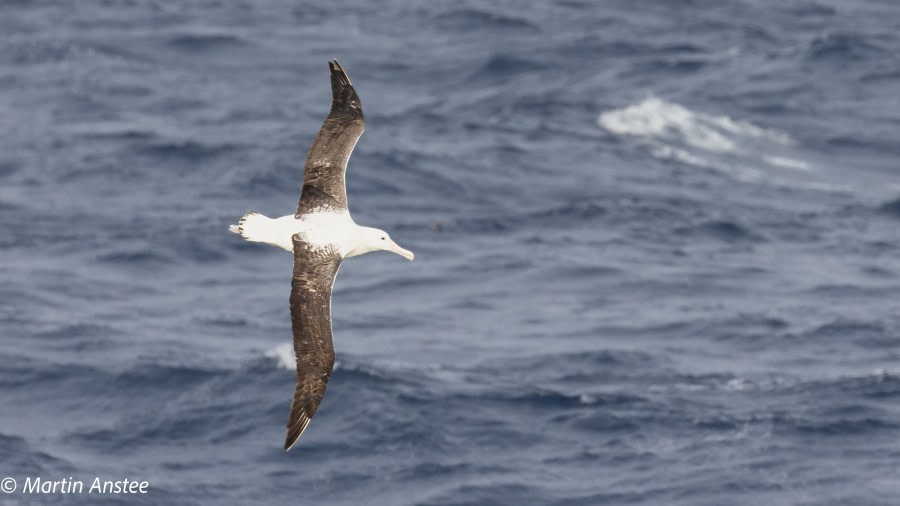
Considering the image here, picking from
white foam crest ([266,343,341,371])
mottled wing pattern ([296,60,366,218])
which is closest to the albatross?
mottled wing pattern ([296,60,366,218])

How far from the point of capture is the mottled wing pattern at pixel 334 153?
16.0 m

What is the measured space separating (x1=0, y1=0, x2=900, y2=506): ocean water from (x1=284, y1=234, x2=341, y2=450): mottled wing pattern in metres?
7.75

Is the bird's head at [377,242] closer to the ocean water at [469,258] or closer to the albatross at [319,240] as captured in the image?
the albatross at [319,240]

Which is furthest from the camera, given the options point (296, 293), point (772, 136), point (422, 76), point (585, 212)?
point (422, 76)

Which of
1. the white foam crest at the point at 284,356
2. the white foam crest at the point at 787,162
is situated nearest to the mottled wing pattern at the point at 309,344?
the white foam crest at the point at 284,356

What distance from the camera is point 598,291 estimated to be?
28188mm

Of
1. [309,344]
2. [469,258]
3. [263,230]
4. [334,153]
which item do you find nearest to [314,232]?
[263,230]

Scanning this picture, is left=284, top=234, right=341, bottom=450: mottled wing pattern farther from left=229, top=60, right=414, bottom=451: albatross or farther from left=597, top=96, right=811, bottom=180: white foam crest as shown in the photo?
left=597, top=96, right=811, bottom=180: white foam crest

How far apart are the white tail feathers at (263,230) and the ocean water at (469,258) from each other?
277 inches

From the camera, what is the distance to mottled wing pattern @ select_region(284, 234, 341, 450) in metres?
13.9

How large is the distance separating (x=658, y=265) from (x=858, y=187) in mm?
6479

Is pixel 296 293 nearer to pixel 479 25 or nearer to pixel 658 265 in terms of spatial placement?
pixel 658 265

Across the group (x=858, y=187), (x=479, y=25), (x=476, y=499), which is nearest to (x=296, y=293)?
(x=476, y=499)

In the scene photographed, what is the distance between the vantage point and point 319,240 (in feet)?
49.6
